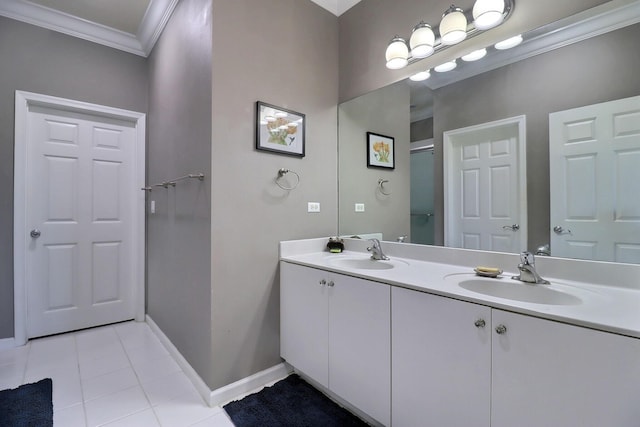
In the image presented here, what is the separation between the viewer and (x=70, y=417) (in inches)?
59.4

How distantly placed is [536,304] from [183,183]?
203 cm

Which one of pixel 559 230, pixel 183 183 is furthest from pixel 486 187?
pixel 183 183

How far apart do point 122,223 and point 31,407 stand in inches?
65.1

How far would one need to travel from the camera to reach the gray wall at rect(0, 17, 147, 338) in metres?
2.26

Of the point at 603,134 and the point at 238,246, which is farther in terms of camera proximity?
the point at 238,246

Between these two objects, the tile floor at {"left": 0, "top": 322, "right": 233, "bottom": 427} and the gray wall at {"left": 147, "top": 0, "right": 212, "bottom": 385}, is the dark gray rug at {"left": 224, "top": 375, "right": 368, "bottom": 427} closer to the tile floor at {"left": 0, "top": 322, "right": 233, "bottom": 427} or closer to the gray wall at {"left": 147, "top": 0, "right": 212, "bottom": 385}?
the tile floor at {"left": 0, "top": 322, "right": 233, "bottom": 427}

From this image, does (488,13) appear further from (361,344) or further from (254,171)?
(361,344)

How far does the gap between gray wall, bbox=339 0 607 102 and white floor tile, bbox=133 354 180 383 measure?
2.33 metres

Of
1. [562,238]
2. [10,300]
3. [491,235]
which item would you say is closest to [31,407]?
[10,300]

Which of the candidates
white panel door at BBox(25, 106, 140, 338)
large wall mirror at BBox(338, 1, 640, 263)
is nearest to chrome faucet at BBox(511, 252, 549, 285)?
large wall mirror at BBox(338, 1, 640, 263)

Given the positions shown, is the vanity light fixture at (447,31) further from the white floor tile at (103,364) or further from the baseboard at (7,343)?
the baseboard at (7,343)

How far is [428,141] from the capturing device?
5.91 feet

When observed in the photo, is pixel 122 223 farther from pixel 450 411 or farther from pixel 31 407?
pixel 450 411

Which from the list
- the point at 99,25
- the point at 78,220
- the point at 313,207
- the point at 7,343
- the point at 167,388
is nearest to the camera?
the point at 167,388
